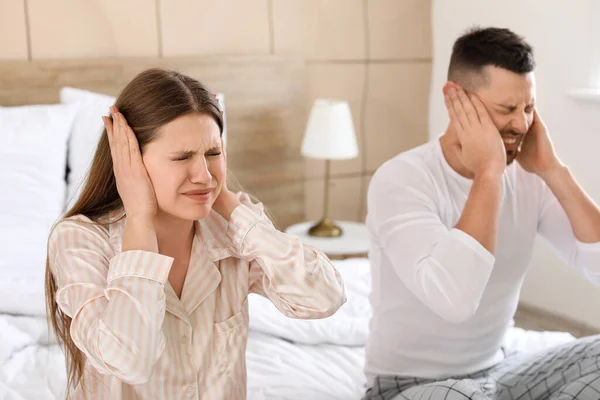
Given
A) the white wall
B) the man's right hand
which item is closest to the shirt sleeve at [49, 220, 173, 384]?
the man's right hand

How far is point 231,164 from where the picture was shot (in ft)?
10.6

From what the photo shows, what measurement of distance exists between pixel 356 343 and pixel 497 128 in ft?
2.31

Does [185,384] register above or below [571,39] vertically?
below

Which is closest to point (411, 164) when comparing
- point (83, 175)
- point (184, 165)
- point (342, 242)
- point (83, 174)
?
point (184, 165)

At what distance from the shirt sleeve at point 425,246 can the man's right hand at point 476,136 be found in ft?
0.35

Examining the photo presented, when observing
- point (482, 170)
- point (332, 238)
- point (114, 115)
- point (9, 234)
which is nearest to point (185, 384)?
point (114, 115)

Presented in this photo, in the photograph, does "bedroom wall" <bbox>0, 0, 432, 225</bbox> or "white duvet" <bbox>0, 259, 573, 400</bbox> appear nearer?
"white duvet" <bbox>0, 259, 573, 400</bbox>

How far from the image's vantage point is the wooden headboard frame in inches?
111

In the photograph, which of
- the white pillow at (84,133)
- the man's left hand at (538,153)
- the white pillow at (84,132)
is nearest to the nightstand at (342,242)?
the white pillow at (84,133)

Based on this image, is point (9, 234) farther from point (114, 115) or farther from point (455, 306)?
point (455, 306)

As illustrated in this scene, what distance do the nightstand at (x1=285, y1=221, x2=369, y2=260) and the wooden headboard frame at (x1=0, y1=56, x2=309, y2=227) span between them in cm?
19

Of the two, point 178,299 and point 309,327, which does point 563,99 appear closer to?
point 309,327

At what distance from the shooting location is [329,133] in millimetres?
3193

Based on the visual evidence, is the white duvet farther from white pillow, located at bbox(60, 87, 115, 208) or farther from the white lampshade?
the white lampshade
